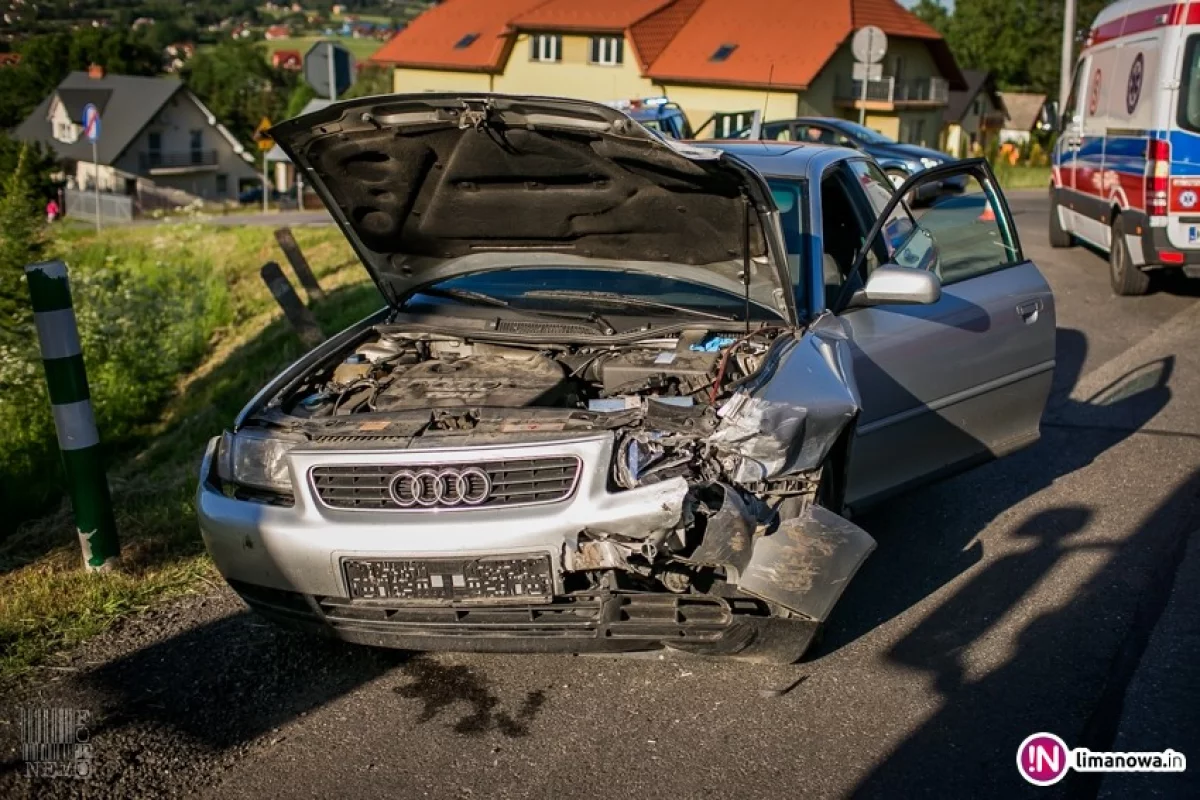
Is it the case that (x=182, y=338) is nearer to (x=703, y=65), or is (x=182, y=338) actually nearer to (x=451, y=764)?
(x=451, y=764)

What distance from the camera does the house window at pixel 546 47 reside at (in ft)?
175

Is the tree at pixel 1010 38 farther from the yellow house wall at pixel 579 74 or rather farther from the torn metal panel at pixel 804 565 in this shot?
the torn metal panel at pixel 804 565

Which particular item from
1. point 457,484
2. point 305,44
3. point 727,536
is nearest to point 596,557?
point 727,536

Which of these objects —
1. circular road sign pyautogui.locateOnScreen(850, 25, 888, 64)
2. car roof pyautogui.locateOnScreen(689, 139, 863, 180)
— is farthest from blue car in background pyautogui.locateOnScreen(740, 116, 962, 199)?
car roof pyautogui.locateOnScreen(689, 139, 863, 180)

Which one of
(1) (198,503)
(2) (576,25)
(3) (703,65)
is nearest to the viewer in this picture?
(1) (198,503)

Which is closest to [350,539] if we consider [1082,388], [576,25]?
[1082,388]

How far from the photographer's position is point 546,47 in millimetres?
53781

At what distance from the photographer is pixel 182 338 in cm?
1582

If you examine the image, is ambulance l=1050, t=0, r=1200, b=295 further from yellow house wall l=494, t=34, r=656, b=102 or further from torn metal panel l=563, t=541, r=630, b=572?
yellow house wall l=494, t=34, r=656, b=102

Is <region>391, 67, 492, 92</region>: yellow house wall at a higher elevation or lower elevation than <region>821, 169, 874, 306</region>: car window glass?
lower

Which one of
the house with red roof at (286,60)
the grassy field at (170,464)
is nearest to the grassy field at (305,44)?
the house with red roof at (286,60)

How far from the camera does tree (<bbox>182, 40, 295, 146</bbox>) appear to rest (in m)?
92.9

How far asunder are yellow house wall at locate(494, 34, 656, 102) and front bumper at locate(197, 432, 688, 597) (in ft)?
161

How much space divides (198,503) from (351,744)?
105 centimetres
